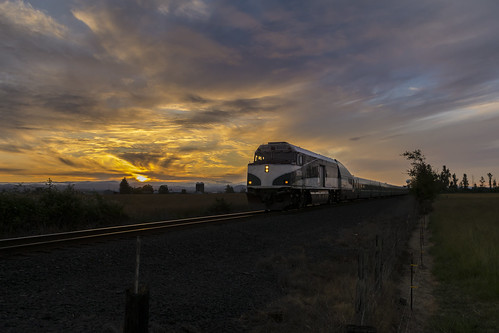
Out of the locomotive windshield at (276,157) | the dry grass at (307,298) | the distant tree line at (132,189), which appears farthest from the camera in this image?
the distant tree line at (132,189)

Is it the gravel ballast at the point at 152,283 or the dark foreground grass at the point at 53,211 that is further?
the dark foreground grass at the point at 53,211

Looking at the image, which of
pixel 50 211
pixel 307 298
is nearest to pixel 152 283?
pixel 307 298

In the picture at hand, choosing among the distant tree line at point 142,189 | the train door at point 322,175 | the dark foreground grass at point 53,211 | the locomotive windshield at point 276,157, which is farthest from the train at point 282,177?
the distant tree line at point 142,189

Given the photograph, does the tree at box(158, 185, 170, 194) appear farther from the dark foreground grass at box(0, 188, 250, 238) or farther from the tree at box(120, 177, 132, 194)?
the dark foreground grass at box(0, 188, 250, 238)

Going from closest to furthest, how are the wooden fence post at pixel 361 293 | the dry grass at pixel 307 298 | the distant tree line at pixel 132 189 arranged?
the wooden fence post at pixel 361 293 → the dry grass at pixel 307 298 → the distant tree line at pixel 132 189

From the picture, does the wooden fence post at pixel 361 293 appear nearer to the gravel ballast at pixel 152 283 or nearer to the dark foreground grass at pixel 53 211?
the gravel ballast at pixel 152 283

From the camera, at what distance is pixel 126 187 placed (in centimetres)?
9162

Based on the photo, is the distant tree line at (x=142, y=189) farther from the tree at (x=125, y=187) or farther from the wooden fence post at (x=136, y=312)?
the wooden fence post at (x=136, y=312)

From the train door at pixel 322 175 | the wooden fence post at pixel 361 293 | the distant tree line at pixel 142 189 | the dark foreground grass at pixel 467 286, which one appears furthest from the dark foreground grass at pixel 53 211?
the distant tree line at pixel 142 189

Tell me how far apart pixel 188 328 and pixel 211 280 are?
246cm

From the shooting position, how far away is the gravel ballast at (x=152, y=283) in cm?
497

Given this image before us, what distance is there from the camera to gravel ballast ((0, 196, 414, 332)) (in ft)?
16.3

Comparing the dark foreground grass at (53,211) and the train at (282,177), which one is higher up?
the train at (282,177)

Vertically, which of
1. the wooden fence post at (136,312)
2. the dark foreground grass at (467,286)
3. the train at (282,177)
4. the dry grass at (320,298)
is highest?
the train at (282,177)
